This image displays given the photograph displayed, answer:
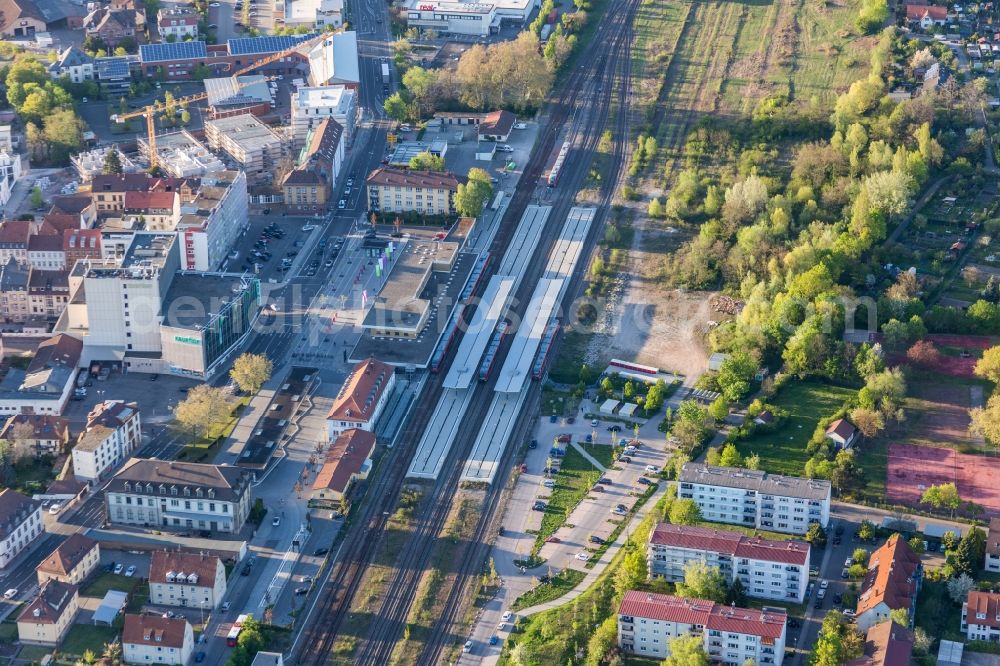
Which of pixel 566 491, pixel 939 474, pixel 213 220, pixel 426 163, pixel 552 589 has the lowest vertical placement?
pixel 552 589

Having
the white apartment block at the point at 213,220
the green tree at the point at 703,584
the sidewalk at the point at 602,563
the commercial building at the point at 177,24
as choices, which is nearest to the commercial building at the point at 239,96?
the commercial building at the point at 177,24

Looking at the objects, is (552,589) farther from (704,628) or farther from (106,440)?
(106,440)

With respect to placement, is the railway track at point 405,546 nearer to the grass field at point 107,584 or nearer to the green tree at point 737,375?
the grass field at point 107,584

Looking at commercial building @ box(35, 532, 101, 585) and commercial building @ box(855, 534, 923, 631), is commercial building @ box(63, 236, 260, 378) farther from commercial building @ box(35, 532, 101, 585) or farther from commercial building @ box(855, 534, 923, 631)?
commercial building @ box(855, 534, 923, 631)

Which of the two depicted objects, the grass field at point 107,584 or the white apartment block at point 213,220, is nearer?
the grass field at point 107,584

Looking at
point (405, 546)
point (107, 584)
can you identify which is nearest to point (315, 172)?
point (405, 546)

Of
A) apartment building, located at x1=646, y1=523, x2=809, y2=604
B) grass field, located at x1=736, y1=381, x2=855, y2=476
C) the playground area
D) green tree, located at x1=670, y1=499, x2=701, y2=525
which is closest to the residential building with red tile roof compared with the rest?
apartment building, located at x1=646, y1=523, x2=809, y2=604

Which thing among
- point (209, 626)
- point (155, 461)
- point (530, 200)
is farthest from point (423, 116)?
point (209, 626)

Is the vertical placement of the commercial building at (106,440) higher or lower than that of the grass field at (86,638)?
higher
